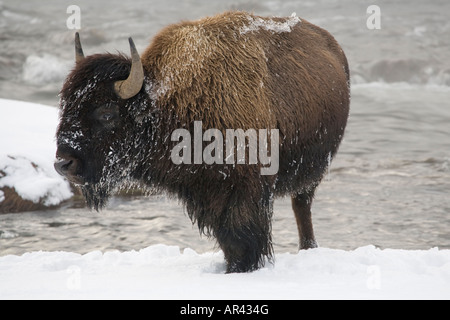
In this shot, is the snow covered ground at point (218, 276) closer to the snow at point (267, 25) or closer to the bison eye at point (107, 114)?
the bison eye at point (107, 114)

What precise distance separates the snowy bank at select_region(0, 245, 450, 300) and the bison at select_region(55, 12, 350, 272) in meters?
0.31

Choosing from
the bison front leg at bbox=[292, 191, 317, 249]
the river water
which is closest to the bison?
the river water

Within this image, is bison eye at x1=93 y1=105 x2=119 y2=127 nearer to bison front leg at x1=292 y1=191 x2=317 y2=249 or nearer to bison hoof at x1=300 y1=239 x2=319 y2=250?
bison front leg at x1=292 y1=191 x2=317 y2=249

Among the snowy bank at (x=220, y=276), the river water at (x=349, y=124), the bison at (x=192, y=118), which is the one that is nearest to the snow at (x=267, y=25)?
the bison at (x=192, y=118)

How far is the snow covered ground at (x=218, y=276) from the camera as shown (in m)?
3.99

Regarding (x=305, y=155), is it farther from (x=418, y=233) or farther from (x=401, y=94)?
(x=401, y=94)

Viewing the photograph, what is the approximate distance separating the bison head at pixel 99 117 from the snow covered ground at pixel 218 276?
755mm

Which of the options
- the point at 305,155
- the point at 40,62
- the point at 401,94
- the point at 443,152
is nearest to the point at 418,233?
the point at 305,155

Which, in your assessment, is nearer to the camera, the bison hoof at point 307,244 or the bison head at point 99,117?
the bison head at point 99,117

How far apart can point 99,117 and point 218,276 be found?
1368 mm

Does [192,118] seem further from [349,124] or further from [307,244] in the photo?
[349,124]

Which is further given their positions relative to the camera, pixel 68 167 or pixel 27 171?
pixel 27 171

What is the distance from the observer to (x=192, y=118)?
174 inches

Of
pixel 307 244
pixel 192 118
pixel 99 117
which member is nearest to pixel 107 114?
pixel 99 117
